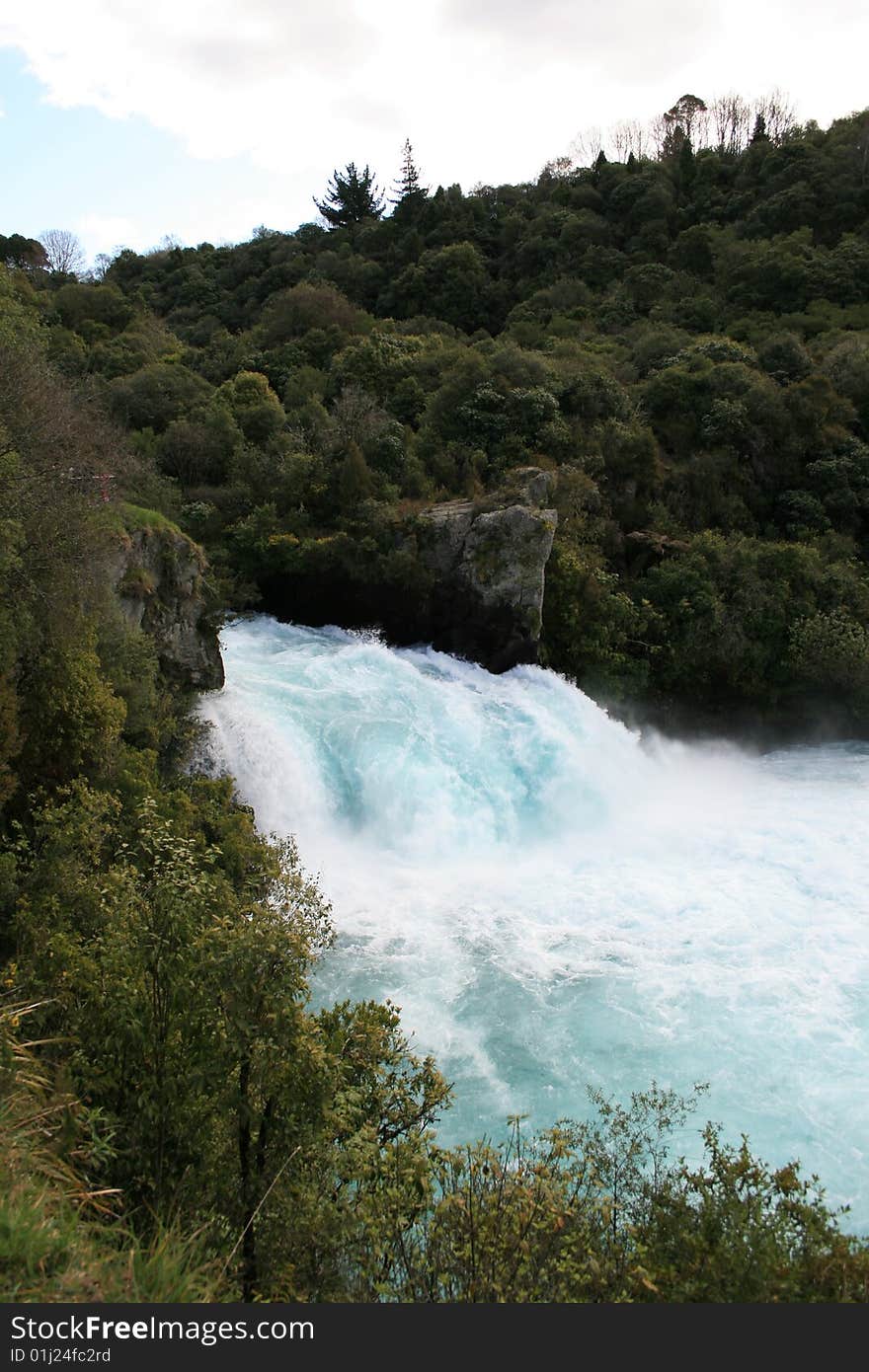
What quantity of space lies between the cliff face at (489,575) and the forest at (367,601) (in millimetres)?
1202

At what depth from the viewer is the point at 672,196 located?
159ft

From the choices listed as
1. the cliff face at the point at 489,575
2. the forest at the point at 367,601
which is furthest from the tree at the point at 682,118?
the cliff face at the point at 489,575

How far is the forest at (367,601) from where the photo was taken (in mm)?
5309

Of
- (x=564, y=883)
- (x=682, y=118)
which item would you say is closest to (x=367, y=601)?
(x=564, y=883)

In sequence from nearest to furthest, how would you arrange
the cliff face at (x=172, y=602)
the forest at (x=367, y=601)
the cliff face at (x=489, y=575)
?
the forest at (x=367, y=601) → the cliff face at (x=172, y=602) → the cliff face at (x=489, y=575)

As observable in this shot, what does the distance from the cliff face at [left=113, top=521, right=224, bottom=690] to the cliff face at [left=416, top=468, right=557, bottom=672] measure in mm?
7201

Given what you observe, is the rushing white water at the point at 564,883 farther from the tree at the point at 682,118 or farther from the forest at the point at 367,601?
the tree at the point at 682,118

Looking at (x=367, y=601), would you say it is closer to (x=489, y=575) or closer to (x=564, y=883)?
(x=489, y=575)

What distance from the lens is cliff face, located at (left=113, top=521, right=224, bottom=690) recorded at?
14.7 metres

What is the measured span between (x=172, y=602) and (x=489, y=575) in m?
8.43

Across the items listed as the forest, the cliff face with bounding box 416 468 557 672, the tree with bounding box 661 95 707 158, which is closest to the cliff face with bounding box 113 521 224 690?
the forest

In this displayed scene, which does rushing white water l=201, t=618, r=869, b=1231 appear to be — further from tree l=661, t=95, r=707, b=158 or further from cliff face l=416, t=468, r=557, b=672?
tree l=661, t=95, r=707, b=158

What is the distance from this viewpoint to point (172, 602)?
51.4 ft

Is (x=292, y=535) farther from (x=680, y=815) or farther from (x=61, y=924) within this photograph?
(x=61, y=924)
